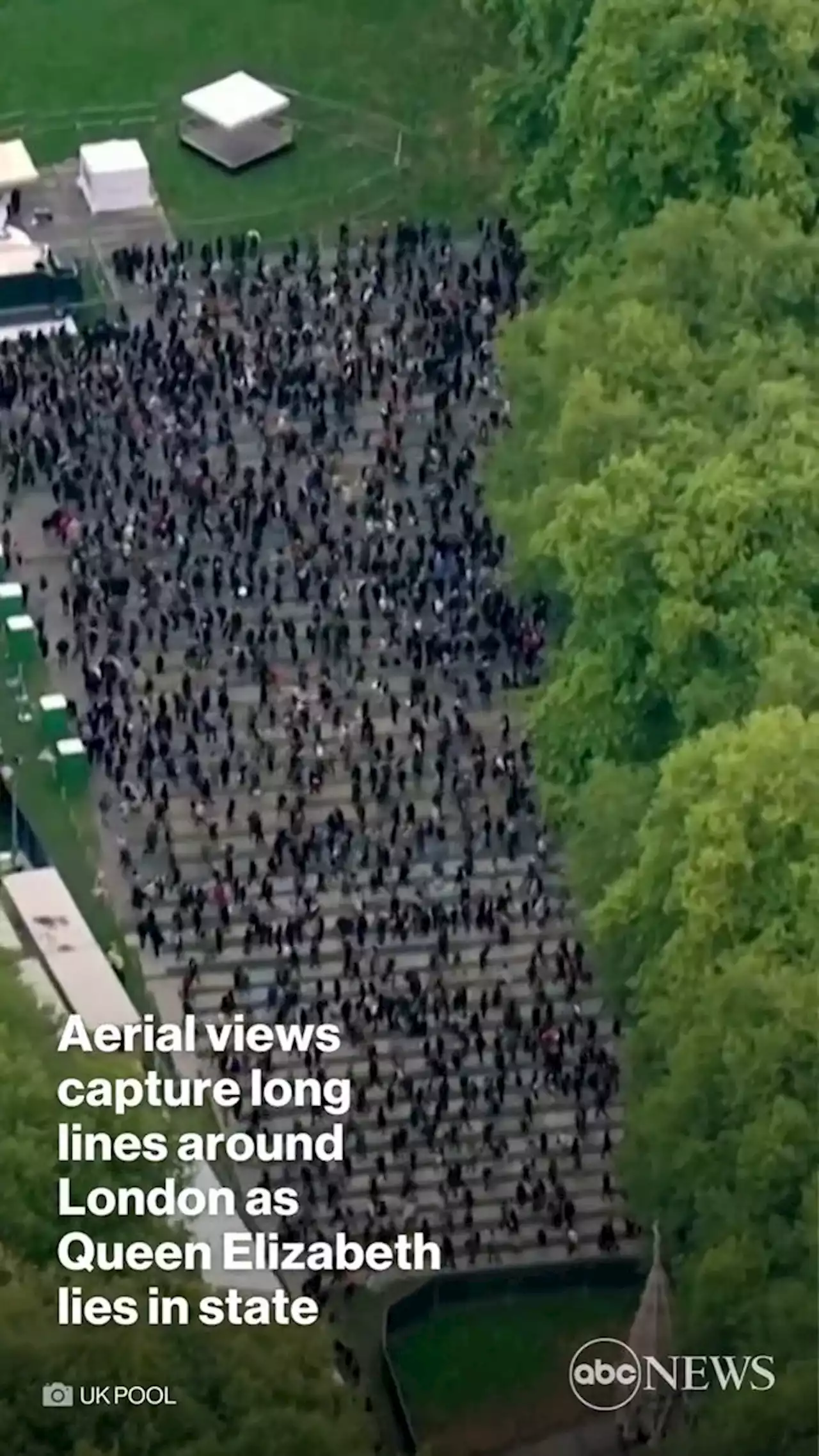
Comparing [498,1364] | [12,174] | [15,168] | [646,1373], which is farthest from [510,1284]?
[15,168]

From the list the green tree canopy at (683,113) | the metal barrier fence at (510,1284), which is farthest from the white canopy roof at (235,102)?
the metal barrier fence at (510,1284)

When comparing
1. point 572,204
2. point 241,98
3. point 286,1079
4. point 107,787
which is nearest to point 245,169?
point 241,98

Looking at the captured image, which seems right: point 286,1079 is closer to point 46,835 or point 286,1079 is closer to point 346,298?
point 46,835

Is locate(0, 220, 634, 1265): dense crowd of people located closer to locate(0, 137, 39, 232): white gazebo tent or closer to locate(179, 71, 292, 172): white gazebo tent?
locate(0, 137, 39, 232): white gazebo tent

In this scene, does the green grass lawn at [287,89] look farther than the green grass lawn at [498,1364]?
Yes

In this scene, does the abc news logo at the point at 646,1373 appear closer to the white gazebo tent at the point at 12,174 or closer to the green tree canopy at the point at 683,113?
the green tree canopy at the point at 683,113
